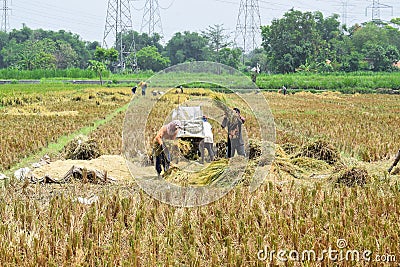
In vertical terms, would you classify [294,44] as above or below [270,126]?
above

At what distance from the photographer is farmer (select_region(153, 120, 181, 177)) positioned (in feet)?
21.3

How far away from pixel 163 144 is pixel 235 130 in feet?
3.62

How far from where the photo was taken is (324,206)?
4.93 m

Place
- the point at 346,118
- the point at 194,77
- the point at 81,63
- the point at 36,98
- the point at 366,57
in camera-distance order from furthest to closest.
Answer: the point at 81,63 < the point at 366,57 < the point at 36,98 < the point at 346,118 < the point at 194,77

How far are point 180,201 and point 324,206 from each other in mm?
1461

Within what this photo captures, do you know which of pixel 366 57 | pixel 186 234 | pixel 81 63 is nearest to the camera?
pixel 186 234

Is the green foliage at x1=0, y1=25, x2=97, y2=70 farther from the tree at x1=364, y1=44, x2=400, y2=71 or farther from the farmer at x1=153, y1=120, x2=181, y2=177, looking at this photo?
the farmer at x1=153, y1=120, x2=181, y2=177

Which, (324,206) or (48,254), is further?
(324,206)

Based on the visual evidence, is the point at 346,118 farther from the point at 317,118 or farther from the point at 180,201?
the point at 180,201

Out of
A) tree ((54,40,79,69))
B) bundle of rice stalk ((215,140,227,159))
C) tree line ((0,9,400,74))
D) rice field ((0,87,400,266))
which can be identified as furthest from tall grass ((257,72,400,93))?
tree ((54,40,79,69))

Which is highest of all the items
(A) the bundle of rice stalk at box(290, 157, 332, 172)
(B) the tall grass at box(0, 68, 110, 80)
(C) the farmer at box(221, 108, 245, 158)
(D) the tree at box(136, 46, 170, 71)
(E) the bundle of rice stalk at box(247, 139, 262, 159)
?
(D) the tree at box(136, 46, 170, 71)

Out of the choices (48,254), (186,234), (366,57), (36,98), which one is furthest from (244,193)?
(366,57)

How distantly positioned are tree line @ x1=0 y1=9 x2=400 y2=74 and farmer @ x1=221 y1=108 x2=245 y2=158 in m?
29.9

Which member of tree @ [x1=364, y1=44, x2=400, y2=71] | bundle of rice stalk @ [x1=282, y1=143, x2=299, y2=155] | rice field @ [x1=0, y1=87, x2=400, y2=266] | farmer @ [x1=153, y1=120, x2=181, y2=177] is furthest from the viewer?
tree @ [x1=364, y1=44, x2=400, y2=71]
